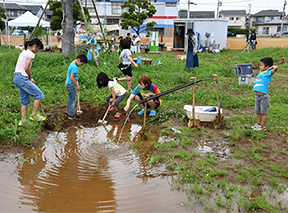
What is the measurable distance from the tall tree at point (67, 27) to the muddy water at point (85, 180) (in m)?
7.71

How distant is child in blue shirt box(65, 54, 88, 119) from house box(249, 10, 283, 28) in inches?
2721

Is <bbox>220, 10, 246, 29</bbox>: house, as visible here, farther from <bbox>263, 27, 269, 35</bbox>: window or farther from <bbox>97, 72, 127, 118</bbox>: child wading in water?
<bbox>97, 72, 127, 118</bbox>: child wading in water

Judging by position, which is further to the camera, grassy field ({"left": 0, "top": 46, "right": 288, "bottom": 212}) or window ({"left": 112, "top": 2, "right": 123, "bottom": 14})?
window ({"left": 112, "top": 2, "right": 123, "bottom": 14})

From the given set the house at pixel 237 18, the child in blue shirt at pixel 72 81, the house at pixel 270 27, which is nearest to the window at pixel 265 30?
the house at pixel 270 27

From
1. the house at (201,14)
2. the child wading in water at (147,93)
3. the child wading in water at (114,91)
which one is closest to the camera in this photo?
the child wading in water at (147,93)

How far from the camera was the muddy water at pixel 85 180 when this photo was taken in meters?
3.00

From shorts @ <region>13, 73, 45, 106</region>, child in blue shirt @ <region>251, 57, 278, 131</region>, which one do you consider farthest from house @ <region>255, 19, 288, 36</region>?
shorts @ <region>13, 73, 45, 106</region>

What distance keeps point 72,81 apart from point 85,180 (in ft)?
8.20

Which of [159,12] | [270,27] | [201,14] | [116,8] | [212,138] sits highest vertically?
[201,14]

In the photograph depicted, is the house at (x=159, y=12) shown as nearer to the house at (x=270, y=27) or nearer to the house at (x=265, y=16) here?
the house at (x=270, y=27)

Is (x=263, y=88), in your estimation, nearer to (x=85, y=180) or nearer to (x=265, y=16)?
(x=85, y=180)

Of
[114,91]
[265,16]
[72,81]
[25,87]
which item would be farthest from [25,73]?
[265,16]

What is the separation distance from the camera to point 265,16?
6681 cm

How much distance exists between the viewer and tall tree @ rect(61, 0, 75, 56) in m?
11.1
